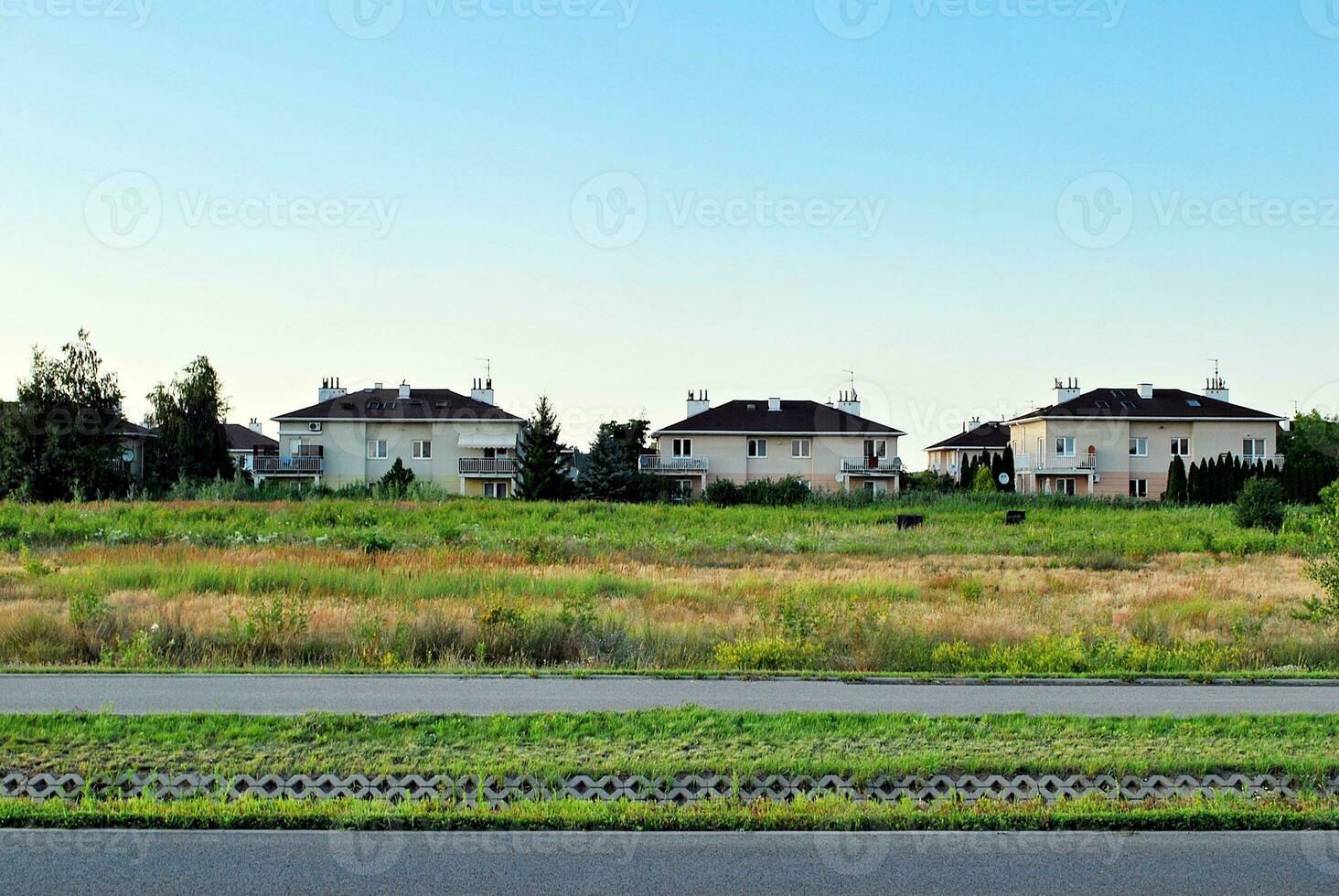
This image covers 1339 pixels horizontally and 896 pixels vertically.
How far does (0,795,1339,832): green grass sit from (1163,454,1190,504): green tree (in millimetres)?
56994

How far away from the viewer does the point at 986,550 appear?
103 feet

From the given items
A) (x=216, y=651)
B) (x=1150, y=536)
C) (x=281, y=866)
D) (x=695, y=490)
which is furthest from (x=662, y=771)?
(x=695, y=490)

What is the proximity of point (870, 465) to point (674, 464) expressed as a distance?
39.3ft

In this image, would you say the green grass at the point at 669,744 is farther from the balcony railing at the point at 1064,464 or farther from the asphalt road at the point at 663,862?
the balcony railing at the point at 1064,464

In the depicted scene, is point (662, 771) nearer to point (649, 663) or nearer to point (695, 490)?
point (649, 663)

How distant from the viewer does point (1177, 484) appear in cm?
6078

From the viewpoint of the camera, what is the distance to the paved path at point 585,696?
30.9 feet

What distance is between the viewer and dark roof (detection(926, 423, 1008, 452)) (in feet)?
302

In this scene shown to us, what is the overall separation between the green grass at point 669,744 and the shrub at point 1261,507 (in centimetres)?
3227

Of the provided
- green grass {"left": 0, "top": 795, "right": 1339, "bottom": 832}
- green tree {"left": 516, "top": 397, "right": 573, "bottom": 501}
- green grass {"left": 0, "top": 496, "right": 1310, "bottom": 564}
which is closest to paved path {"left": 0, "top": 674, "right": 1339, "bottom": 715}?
green grass {"left": 0, "top": 795, "right": 1339, "bottom": 832}

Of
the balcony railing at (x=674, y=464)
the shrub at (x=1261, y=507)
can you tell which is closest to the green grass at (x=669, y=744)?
the shrub at (x=1261, y=507)

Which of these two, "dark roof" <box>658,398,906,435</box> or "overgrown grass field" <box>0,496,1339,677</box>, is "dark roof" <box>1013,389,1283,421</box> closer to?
"dark roof" <box>658,398,906,435</box>

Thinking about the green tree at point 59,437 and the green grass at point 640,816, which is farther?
the green tree at point 59,437

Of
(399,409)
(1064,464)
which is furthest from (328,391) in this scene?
(1064,464)
